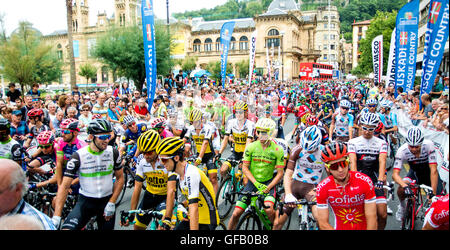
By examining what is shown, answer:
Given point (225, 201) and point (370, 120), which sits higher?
point (370, 120)

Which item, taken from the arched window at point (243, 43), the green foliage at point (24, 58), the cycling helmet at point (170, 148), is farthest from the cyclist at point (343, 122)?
the arched window at point (243, 43)

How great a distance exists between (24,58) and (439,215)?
25293 millimetres

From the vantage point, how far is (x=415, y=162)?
5367 mm

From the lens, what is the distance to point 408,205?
5.29m

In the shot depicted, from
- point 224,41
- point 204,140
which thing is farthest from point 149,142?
point 224,41

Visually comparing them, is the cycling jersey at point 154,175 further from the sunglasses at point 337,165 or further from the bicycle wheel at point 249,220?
the sunglasses at point 337,165

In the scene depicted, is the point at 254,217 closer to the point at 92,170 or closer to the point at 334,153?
the point at 334,153

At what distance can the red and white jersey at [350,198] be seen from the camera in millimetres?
3570

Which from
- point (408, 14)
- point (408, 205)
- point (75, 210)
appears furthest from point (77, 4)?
point (408, 205)

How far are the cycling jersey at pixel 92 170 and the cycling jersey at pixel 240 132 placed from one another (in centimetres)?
356

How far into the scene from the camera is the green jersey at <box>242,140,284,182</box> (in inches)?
213

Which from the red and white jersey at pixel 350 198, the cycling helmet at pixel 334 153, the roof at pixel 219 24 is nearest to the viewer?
the cycling helmet at pixel 334 153
